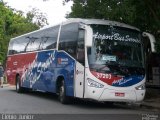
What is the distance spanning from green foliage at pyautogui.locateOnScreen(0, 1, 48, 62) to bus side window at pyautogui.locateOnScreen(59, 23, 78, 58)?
41877 mm

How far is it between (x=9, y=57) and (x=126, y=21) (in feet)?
34.9

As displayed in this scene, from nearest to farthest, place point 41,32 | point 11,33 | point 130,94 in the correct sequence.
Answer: point 130,94 < point 41,32 < point 11,33

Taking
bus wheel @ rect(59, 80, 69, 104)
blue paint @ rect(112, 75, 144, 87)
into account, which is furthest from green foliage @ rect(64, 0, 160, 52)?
bus wheel @ rect(59, 80, 69, 104)

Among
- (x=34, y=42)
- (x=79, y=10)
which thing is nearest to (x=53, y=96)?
(x=34, y=42)

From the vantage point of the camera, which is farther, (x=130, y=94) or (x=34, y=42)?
(x=34, y=42)

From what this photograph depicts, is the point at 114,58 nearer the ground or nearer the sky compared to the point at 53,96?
nearer the sky

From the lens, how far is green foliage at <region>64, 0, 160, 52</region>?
18997 millimetres

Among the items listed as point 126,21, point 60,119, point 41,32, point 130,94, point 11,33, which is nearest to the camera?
point 60,119

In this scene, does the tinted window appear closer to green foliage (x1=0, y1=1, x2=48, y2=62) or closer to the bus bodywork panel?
the bus bodywork panel

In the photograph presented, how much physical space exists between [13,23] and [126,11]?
5223cm

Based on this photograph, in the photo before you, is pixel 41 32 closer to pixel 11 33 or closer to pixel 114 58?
pixel 114 58

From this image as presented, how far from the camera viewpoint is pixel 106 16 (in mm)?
22797

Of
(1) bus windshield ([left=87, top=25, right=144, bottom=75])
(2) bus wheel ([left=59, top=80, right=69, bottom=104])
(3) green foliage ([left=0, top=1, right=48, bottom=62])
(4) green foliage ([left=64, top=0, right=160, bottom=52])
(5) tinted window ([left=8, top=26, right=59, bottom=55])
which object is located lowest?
(2) bus wheel ([left=59, top=80, right=69, bottom=104])

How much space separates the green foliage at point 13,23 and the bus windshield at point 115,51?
145ft
